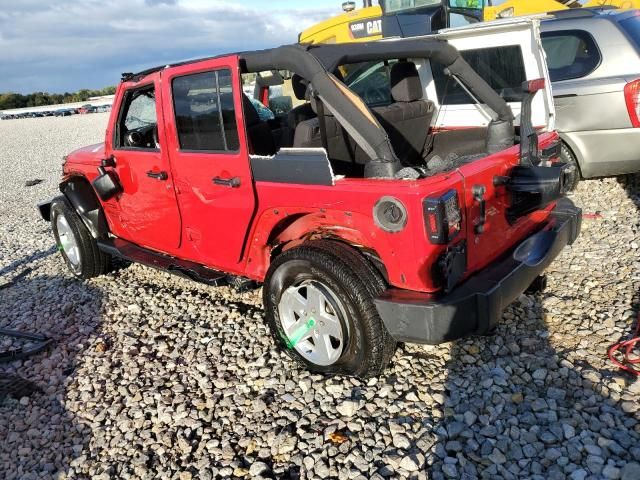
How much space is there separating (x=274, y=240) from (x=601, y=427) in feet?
6.92

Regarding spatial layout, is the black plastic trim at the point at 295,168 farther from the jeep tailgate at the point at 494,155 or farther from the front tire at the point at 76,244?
the front tire at the point at 76,244

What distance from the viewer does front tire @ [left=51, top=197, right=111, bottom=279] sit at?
5090 millimetres

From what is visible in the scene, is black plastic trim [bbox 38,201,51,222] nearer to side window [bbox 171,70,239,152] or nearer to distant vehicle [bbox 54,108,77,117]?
side window [bbox 171,70,239,152]

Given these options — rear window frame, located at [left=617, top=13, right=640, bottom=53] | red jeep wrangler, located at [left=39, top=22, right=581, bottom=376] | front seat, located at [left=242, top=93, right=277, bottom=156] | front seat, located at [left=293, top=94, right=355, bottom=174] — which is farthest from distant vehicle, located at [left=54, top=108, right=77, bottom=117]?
front seat, located at [left=293, top=94, right=355, bottom=174]

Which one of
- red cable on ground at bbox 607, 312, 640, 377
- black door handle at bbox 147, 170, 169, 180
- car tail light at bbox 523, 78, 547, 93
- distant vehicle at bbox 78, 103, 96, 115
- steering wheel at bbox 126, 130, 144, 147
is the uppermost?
distant vehicle at bbox 78, 103, 96, 115

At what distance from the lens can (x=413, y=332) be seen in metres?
2.67

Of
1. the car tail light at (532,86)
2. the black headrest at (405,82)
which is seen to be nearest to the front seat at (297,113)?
the black headrest at (405,82)

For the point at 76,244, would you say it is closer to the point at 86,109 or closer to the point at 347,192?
the point at 347,192

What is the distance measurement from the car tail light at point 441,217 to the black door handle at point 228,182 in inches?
53.3

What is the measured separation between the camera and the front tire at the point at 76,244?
200 inches

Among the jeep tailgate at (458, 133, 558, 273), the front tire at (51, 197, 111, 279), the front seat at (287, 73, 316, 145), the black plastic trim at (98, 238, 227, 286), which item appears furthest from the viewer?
the front tire at (51, 197, 111, 279)

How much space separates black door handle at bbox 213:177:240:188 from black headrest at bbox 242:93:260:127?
1.18ft

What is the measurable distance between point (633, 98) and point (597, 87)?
356 mm

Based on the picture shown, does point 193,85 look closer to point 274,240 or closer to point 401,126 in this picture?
point 274,240
